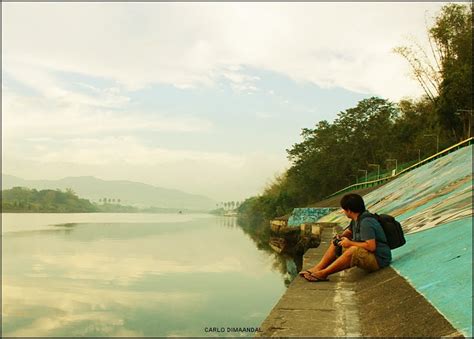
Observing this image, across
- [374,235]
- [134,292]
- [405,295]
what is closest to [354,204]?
[374,235]

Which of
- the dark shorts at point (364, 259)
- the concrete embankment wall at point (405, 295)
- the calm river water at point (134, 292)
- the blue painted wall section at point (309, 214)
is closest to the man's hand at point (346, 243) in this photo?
the dark shorts at point (364, 259)

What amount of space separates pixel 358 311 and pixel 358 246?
Result: 48.1 inches

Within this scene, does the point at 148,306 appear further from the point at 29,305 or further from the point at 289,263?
the point at 289,263

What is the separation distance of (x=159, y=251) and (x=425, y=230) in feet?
98.9

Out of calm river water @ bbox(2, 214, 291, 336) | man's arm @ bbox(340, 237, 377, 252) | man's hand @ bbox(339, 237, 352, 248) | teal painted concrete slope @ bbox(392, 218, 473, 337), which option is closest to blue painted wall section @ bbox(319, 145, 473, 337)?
teal painted concrete slope @ bbox(392, 218, 473, 337)

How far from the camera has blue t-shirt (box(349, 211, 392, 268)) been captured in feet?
19.6

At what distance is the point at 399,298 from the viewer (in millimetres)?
4977

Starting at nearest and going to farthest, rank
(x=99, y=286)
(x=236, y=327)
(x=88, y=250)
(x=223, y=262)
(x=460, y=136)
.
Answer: (x=236, y=327)
(x=99, y=286)
(x=223, y=262)
(x=88, y=250)
(x=460, y=136)

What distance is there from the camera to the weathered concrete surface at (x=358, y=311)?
4031mm

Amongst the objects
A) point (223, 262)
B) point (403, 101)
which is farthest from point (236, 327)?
point (403, 101)

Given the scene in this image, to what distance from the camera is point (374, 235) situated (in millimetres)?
5984

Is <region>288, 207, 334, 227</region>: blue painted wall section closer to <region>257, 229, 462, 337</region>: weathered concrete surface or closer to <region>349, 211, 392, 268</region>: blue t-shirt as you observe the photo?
<region>349, 211, 392, 268</region>: blue t-shirt

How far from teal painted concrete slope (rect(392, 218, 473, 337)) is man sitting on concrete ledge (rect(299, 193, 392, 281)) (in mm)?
359

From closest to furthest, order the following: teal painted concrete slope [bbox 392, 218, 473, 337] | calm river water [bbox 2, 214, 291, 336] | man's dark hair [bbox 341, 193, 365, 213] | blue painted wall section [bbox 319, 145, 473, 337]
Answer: teal painted concrete slope [bbox 392, 218, 473, 337], blue painted wall section [bbox 319, 145, 473, 337], man's dark hair [bbox 341, 193, 365, 213], calm river water [bbox 2, 214, 291, 336]
